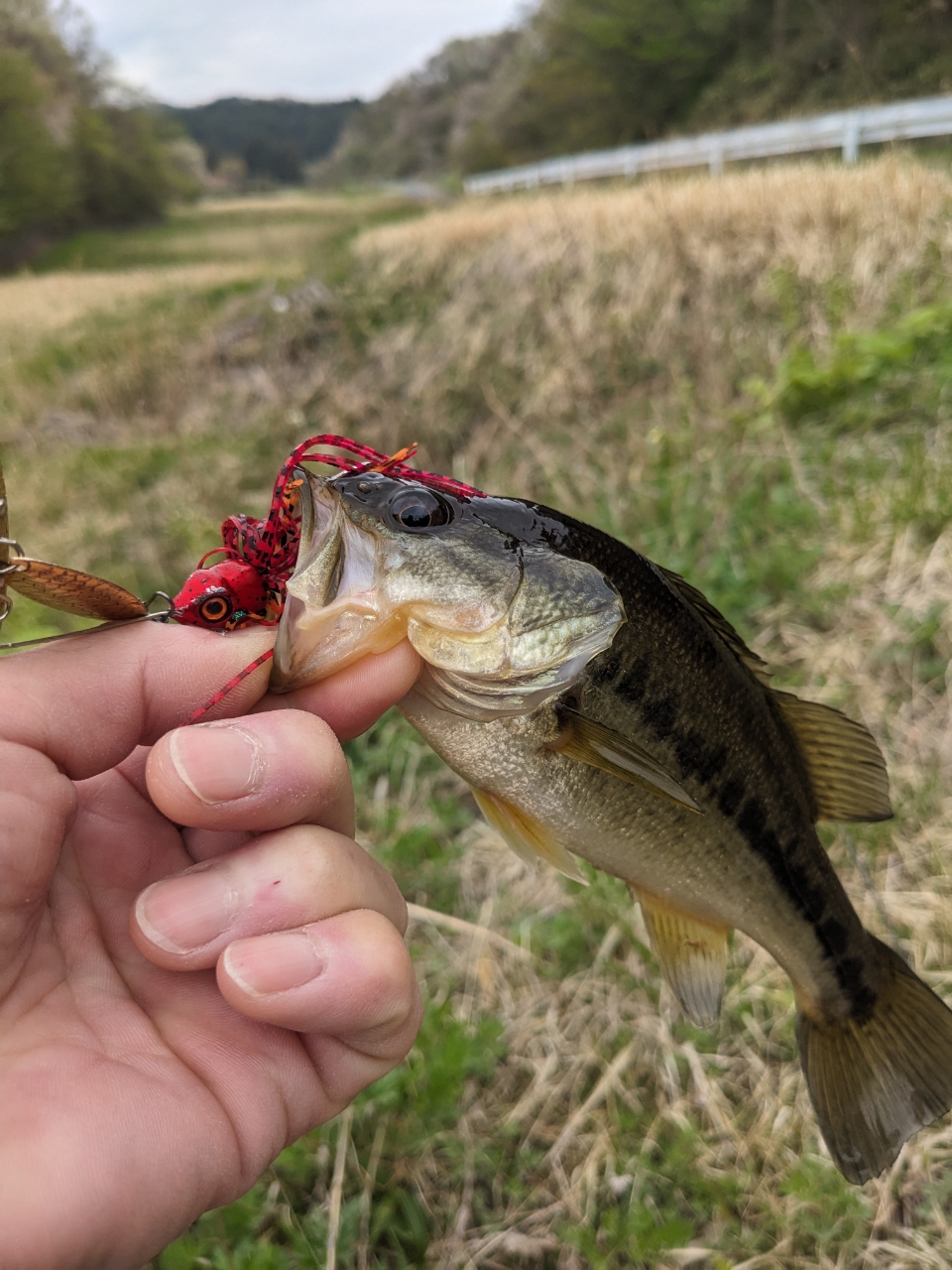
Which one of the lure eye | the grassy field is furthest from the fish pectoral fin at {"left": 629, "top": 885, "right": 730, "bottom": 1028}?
the lure eye

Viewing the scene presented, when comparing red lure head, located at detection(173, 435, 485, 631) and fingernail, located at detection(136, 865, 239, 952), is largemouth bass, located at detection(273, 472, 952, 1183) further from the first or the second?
fingernail, located at detection(136, 865, 239, 952)

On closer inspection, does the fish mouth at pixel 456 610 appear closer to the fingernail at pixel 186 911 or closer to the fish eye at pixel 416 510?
the fish eye at pixel 416 510

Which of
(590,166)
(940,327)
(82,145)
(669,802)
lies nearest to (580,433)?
(940,327)

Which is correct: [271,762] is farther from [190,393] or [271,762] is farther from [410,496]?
[190,393]

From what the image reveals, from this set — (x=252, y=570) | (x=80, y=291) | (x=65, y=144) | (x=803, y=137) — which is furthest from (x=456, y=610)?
(x=65, y=144)

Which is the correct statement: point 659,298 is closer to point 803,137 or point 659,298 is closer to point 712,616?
point 712,616

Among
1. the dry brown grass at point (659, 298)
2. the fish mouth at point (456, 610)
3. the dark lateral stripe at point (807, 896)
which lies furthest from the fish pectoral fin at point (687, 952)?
the dry brown grass at point (659, 298)
